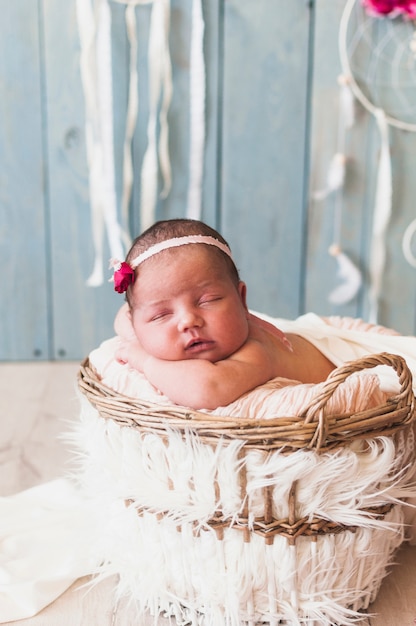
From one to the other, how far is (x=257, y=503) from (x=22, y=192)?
1383 mm

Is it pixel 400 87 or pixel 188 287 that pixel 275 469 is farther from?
pixel 400 87

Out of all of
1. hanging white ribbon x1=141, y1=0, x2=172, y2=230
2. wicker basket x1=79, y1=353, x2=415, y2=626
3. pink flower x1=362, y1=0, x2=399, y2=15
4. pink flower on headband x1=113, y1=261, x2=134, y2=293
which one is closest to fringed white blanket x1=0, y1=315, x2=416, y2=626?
wicker basket x1=79, y1=353, x2=415, y2=626

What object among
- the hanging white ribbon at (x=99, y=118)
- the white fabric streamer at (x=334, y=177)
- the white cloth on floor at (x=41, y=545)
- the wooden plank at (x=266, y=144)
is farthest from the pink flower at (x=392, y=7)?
the white cloth on floor at (x=41, y=545)

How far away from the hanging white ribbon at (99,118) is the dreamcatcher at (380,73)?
0.59 meters

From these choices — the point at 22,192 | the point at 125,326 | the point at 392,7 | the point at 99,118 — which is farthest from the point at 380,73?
the point at 125,326

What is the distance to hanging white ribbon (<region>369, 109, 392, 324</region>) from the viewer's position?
1.98 metres

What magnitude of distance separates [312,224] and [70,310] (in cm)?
72

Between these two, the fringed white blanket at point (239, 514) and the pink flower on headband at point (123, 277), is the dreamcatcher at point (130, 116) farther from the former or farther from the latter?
the fringed white blanket at point (239, 514)

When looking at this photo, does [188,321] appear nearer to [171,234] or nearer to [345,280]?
[171,234]

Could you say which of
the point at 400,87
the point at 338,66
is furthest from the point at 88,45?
the point at 400,87

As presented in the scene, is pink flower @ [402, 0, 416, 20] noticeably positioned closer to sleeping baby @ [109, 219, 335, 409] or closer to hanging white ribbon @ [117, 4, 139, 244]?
hanging white ribbon @ [117, 4, 139, 244]

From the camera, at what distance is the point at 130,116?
1.95 meters

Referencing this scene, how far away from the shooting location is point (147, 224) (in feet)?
6.56

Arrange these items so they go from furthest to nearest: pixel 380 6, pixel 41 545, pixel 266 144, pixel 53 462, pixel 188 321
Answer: pixel 266 144
pixel 380 6
pixel 53 462
pixel 41 545
pixel 188 321
